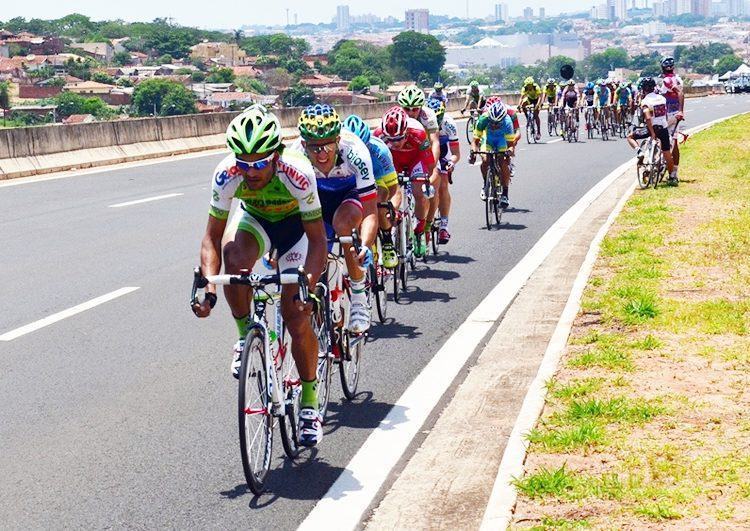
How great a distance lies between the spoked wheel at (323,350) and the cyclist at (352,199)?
59cm

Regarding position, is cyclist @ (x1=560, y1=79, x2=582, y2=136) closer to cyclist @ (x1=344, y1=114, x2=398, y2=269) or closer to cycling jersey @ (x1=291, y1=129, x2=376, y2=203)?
cyclist @ (x1=344, y1=114, x2=398, y2=269)

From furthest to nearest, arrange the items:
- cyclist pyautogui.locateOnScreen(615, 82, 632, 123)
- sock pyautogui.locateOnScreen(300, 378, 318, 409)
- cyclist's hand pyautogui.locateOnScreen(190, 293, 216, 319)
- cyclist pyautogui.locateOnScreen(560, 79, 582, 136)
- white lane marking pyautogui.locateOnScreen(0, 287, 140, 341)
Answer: cyclist pyautogui.locateOnScreen(615, 82, 632, 123)
cyclist pyautogui.locateOnScreen(560, 79, 582, 136)
white lane marking pyautogui.locateOnScreen(0, 287, 140, 341)
sock pyautogui.locateOnScreen(300, 378, 318, 409)
cyclist's hand pyautogui.locateOnScreen(190, 293, 216, 319)

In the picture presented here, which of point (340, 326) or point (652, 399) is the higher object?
point (340, 326)

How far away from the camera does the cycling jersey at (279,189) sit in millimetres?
6590

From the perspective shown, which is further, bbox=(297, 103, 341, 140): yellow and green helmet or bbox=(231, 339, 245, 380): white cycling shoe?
bbox=(297, 103, 341, 140): yellow and green helmet

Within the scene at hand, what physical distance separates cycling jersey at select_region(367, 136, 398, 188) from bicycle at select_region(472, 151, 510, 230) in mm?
7074

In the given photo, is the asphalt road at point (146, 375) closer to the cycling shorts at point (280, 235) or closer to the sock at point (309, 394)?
the sock at point (309, 394)

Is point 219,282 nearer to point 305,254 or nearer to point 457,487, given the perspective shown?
point 305,254

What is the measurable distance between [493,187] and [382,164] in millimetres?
7351

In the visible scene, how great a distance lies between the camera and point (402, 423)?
755cm

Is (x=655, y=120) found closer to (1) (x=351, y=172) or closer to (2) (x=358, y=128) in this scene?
(2) (x=358, y=128)

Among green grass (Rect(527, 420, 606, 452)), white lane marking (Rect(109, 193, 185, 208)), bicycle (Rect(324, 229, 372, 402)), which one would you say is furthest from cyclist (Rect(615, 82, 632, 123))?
green grass (Rect(527, 420, 606, 452))

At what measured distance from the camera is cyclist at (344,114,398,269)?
9773 mm

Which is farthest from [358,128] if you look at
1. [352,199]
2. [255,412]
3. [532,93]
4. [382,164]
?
[532,93]
